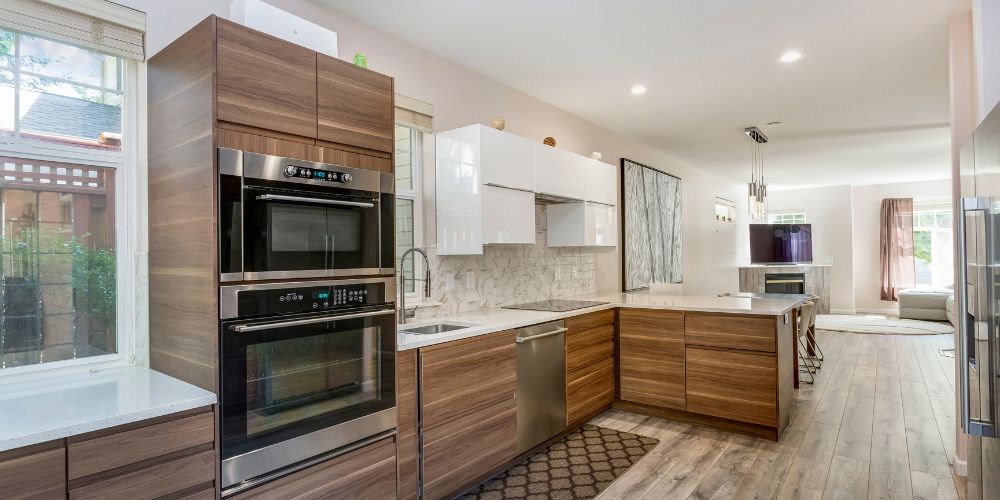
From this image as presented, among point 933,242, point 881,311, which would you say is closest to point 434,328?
point 881,311

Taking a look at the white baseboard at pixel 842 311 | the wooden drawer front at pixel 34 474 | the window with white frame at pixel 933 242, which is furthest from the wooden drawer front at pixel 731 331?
the window with white frame at pixel 933 242

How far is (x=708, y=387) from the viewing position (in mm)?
3697

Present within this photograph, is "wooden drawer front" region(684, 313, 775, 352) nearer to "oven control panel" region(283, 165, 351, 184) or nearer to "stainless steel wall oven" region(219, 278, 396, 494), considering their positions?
"stainless steel wall oven" region(219, 278, 396, 494)

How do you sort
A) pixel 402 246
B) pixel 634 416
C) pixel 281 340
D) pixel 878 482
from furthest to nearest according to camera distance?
1. pixel 634 416
2. pixel 402 246
3. pixel 878 482
4. pixel 281 340

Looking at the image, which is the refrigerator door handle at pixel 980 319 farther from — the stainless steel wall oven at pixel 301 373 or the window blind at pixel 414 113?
the window blind at pixel 414 113

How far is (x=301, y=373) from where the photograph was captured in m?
1.95

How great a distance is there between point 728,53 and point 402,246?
7.98 ft

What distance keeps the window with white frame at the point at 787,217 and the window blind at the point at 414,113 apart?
9.93 metres

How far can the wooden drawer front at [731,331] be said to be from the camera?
3.48m

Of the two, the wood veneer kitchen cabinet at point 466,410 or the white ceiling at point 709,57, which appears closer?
the wood veneer kitchen cabinet at point 466,410

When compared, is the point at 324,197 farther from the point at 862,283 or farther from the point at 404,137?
the point at 862,283

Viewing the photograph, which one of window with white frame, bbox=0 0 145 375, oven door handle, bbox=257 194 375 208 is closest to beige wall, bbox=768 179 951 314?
oven door handle, bbox=257 194 375 208

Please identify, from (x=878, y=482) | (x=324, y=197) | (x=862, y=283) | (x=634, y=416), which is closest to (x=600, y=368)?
(x=634, y=416)

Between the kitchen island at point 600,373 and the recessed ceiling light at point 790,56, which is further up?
the recessed ceiling light at point 790,56
